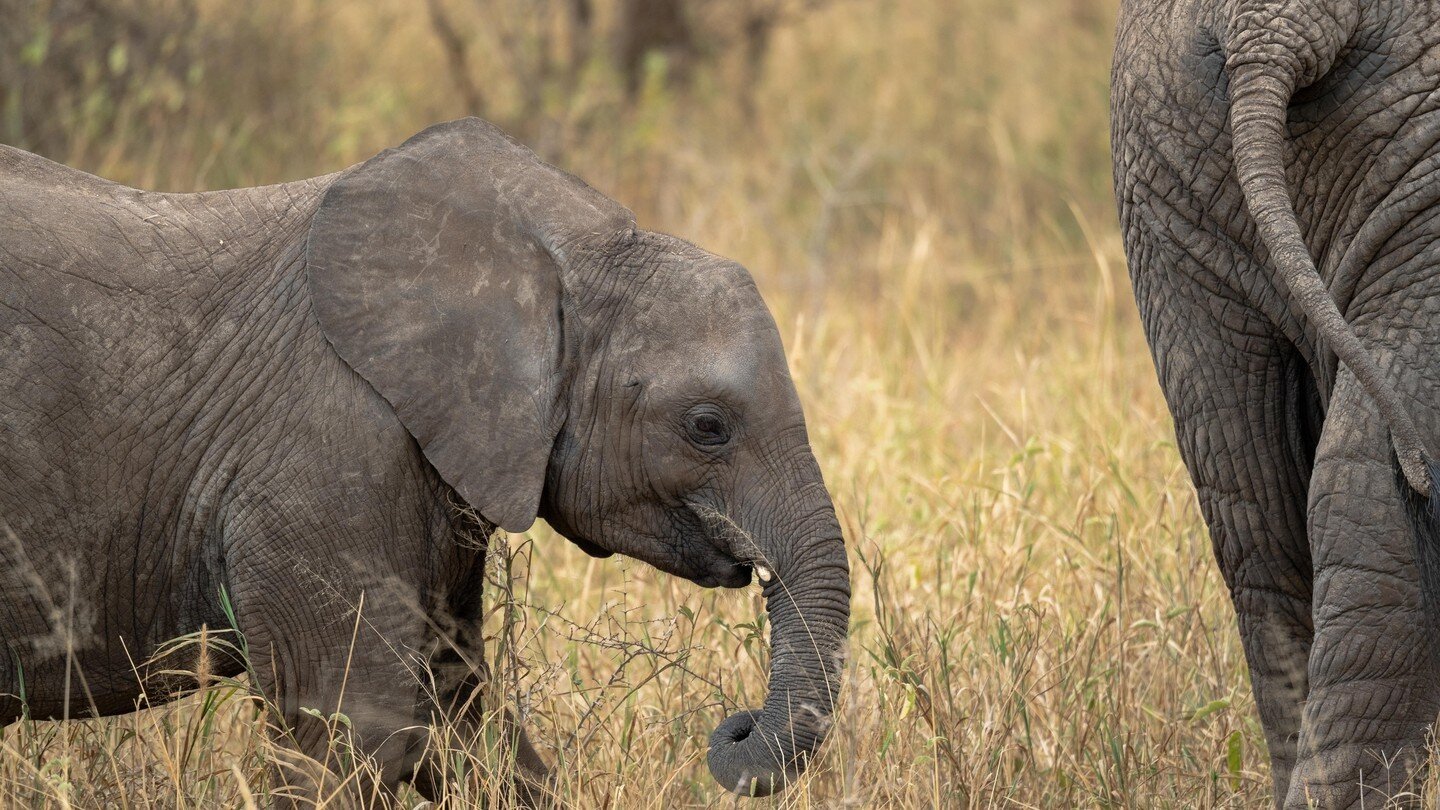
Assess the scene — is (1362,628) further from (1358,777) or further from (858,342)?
(858,342)

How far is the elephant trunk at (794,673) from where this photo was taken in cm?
318

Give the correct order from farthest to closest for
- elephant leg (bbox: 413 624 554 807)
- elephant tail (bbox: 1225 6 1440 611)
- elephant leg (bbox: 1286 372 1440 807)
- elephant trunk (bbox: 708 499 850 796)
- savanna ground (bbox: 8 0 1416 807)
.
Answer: savanna ground (bbox: 8 0 1416 807), elephant leg (bbox: 413 624 554 807), elephant trunk (bbox: 708 499 850 796), elephant leg (bbox: 1286 372 1440 807), elephant tail (bbox: 1225 6 1440 611)

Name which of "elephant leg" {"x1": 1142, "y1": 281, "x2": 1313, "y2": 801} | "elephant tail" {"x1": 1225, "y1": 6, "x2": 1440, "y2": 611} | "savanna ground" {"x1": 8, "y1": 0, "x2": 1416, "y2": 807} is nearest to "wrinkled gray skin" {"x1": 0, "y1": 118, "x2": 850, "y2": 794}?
"savanna ground" {"x1": 8, "y1": 0, "x2": 1416, "y2": 807}

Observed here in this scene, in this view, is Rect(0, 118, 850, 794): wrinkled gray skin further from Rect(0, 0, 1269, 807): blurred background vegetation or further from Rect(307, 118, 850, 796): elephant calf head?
Rect(0, 0, 1269, 807): blurred background vegetation

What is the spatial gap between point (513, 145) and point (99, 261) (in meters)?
0.79

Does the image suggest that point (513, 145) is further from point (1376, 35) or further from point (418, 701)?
point (1376, 35)

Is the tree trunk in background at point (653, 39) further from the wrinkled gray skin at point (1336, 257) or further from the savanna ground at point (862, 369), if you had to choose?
the wrinkled gray skin at point (1336, 257)

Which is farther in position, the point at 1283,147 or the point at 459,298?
the point at 459,298

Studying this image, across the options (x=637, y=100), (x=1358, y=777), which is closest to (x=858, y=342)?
(x=637, y=100)

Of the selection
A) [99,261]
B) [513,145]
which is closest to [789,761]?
[513,145]

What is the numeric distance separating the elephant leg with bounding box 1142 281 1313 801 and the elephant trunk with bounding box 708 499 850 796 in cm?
70

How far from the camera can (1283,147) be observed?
9.61ft

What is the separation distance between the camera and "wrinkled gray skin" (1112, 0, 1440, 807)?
281 cm

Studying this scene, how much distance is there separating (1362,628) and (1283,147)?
Result: 76cm
